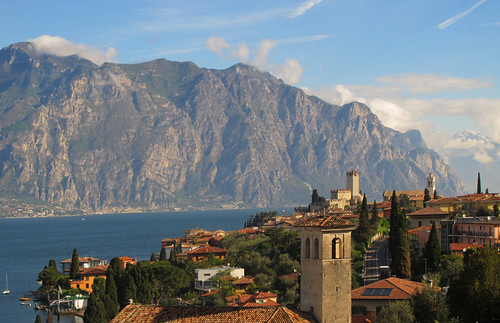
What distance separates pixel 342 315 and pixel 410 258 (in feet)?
117

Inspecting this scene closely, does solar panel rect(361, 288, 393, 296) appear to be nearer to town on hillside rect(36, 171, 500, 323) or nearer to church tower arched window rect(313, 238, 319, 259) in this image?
town on hillside rect(36, 171, 500, 323)

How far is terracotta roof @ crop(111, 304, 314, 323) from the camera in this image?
27812mm

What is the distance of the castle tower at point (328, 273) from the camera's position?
28031 mm

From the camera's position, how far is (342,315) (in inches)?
1107

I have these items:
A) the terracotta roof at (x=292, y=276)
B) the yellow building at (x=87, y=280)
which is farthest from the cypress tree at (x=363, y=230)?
the yellow building at (x=87, y=280)

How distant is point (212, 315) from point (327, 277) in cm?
503

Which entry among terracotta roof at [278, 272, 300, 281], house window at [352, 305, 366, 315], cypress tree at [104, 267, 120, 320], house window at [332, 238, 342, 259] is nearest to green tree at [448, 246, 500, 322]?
house window at [352, 305, 366, 315]

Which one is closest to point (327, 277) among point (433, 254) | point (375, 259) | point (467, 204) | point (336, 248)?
point (336, 248)

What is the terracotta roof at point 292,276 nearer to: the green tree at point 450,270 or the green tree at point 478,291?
the green tree at point 450,270

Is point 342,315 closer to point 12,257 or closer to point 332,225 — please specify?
point 332,225

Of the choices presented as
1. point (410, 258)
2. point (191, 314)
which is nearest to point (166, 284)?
point (410, 258)

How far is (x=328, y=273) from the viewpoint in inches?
1108

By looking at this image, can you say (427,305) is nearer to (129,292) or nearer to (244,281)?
(244,281)

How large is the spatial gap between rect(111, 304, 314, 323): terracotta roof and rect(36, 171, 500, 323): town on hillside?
4 cm
